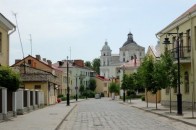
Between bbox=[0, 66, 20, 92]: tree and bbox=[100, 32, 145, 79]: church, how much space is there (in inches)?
5607

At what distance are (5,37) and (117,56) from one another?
6415 inches

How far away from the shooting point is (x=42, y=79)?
51.6 metres

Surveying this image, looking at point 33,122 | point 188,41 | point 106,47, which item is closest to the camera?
point 33,122

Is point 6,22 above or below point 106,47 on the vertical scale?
below

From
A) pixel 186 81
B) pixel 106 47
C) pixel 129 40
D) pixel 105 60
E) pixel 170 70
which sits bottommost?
pixel 186 81

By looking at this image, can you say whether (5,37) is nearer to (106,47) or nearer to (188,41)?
(188,41)

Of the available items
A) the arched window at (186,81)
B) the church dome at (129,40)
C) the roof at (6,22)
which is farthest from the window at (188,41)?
the church dome at (129,40)

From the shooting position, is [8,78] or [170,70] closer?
[8,78]

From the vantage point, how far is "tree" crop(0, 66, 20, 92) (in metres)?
25.4

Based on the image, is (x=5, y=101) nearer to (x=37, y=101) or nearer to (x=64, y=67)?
(x=37, y=101)

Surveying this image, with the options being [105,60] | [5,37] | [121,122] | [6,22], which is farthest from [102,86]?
[121,122]

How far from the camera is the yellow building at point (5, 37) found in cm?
3234

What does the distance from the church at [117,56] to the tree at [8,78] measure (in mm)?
142415

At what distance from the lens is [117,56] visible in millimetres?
196250
